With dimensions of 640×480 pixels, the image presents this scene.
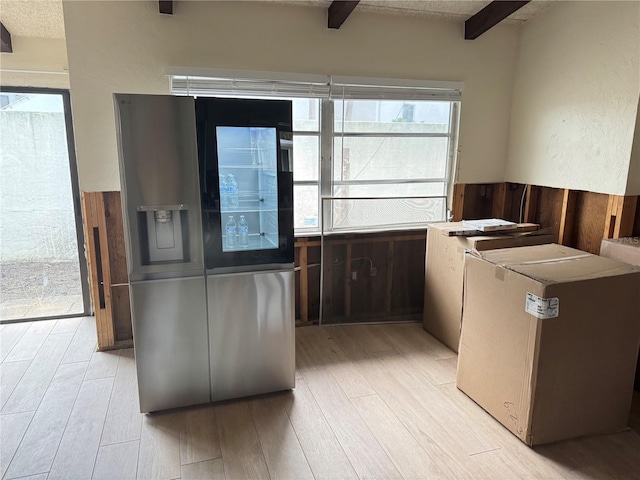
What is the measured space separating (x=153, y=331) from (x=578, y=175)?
118 inches

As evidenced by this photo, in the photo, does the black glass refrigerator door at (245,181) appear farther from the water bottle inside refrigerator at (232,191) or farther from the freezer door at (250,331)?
the freezer door at (250,331)

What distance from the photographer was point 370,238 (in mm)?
3537

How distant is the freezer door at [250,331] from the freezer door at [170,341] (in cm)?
7

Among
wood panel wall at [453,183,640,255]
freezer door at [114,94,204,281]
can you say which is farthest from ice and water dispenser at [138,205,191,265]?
wood panel wall at [453,183,640,255]

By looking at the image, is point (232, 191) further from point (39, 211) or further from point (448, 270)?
point (39, 211)

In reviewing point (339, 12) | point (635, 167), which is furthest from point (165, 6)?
point (635, 167)

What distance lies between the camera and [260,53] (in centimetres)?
301

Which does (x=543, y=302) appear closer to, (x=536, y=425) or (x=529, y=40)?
(x=536, y=425)

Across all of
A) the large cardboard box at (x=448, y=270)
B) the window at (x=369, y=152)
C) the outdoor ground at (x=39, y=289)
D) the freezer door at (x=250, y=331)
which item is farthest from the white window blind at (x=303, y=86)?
the outdoor ground at (x=39, y=289)

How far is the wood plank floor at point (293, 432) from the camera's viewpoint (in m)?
1.95

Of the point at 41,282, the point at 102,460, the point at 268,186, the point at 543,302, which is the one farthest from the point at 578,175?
the point at 41,282

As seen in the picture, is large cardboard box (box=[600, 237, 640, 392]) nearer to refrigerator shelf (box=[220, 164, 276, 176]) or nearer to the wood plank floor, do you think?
the wood plank floor

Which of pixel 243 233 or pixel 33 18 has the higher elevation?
pixel 33 18

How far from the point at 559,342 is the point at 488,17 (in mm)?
2420
